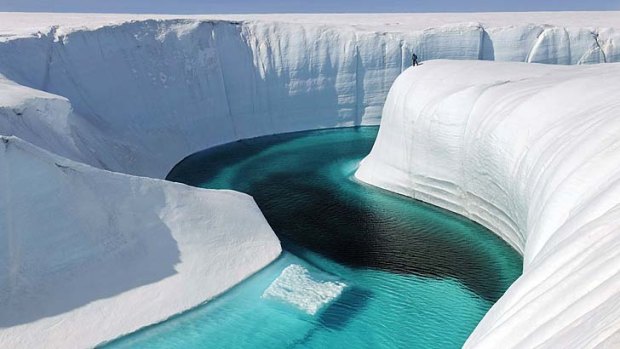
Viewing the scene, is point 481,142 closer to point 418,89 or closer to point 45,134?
point 418,89

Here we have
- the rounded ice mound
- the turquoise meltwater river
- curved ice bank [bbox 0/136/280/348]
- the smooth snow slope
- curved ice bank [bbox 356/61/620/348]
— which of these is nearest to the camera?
curved ice bank [bbox 356/61/620/348]

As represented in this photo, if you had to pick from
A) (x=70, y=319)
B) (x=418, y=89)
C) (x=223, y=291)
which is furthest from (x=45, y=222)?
(x=418, y=89)

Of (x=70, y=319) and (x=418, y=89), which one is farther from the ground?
(x=418, y=89)

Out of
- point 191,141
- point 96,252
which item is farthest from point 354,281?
point 191,141

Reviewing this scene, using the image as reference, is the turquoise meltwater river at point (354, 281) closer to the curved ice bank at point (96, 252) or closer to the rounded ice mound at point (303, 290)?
the rounded ice mound at point (303, 290)

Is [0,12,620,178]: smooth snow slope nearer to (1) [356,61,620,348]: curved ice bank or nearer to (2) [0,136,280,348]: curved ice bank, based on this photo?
(2) [0,136,280,348]: curved ice bank

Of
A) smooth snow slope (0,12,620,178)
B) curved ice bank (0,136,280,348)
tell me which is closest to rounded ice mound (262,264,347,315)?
curved ice bank (0,136,280,348)
